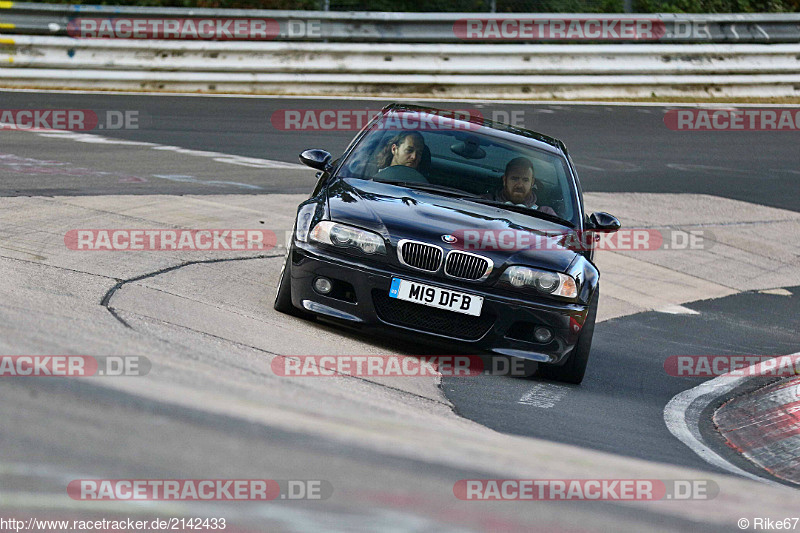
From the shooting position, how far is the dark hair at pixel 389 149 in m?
7.54

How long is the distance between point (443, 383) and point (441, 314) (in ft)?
1.39

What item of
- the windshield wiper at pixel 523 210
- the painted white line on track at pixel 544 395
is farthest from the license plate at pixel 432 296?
the windshield wiper at pixel 523 210

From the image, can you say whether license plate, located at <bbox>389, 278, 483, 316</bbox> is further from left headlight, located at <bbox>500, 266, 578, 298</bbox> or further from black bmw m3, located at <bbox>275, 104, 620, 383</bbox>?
left headlight, located at <bbox>500, 266, 578, 298</bbox>

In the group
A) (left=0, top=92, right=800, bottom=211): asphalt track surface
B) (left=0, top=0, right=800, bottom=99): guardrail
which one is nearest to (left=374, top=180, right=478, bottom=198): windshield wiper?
(left=0, top=92, right=800, bottom=211): asphalt track surface

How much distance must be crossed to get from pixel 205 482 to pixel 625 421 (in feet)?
11.1

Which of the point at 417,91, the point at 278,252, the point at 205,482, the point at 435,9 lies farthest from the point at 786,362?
the point at 435,9

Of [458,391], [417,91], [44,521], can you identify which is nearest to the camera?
[44,521]

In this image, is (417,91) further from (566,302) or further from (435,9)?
(566,302)

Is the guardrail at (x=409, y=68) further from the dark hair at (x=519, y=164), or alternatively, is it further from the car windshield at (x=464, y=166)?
the dark hair at (x=519, y=164)

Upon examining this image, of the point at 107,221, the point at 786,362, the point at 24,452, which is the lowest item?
the point at 786,362

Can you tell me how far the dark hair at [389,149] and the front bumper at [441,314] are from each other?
1232 mm

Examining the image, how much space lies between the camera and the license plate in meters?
6.30

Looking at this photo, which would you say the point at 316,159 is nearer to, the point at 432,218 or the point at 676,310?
the point at 432,218

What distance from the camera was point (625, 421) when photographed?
19.8 ft
